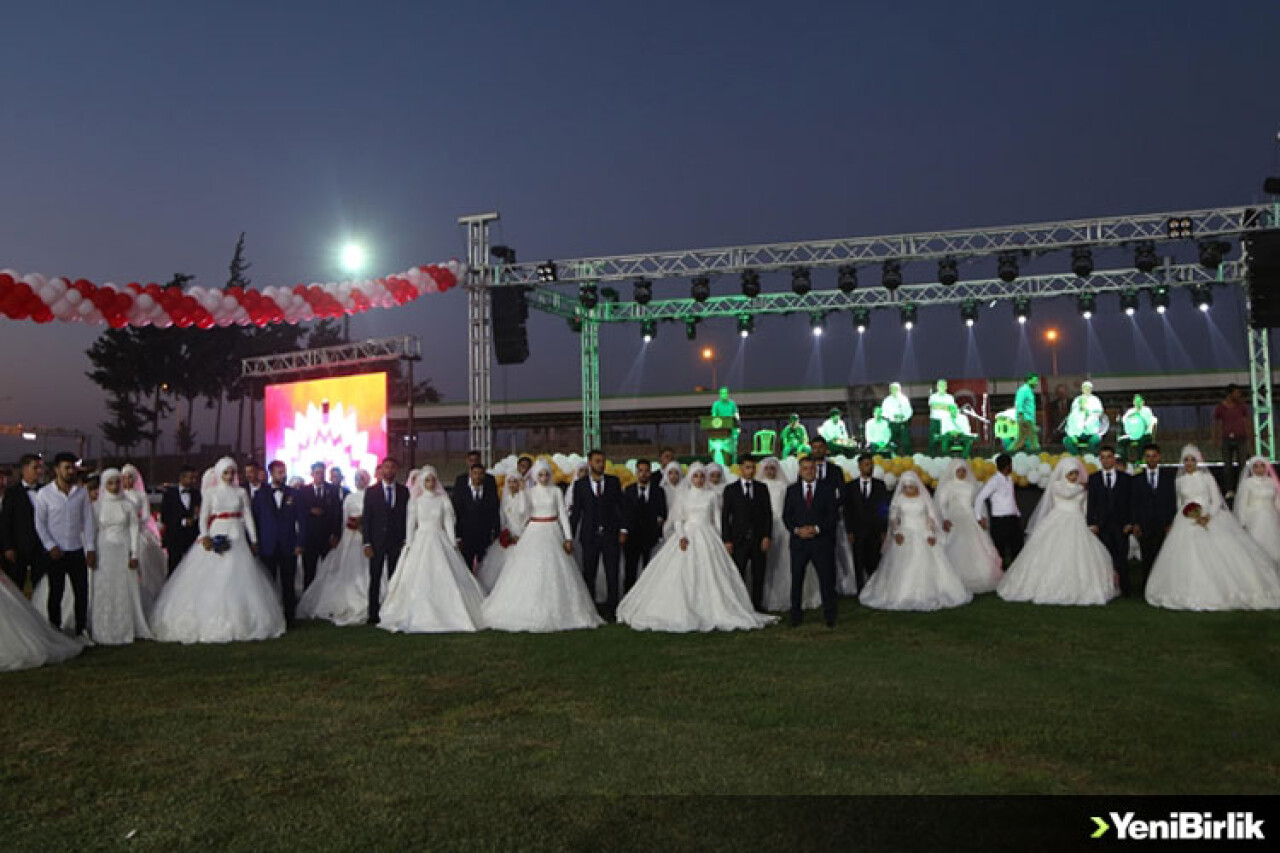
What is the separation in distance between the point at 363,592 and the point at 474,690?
16.5ft

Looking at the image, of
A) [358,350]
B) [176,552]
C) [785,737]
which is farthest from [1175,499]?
[358,350]

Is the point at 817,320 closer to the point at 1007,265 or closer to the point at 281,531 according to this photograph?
the point at 1007,265

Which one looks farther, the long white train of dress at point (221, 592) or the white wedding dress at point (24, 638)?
the long white train of dress at point (221, 592)

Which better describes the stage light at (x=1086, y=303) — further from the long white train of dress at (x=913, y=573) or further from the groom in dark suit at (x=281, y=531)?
the groom in dark suit at (x=281, y=531)

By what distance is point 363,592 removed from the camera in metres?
12.1

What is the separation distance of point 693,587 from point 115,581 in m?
5.60

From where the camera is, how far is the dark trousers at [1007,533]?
1435 cm

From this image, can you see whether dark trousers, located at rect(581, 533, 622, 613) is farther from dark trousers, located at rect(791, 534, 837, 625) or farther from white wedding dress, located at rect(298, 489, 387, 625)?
white wedding dress, located at rect(298, 489, 387, 625)

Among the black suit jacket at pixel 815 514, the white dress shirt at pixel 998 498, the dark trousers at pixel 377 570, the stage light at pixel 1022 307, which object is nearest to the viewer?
the black suit jacket at pixel 815 514

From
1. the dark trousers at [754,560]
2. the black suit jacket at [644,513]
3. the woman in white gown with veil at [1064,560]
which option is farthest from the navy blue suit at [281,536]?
the woman in white gown with veil at [1064,560]

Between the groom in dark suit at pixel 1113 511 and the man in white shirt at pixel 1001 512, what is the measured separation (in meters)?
1.64

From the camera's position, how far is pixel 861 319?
26.9 m

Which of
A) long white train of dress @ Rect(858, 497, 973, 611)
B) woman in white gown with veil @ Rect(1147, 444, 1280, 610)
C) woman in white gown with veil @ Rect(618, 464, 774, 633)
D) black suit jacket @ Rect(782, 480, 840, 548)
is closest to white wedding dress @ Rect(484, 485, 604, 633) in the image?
woman in white gown with veil @ Rect(618, 464, 774, 633)

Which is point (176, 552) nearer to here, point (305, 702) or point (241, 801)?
point (305, 702)
